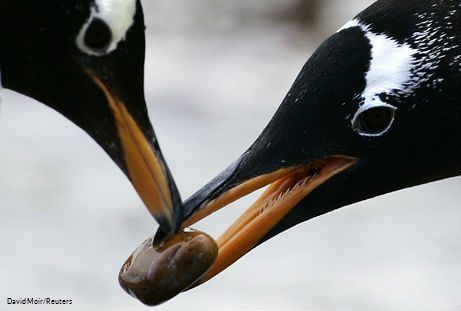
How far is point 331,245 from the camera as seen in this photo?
4816 millimetres

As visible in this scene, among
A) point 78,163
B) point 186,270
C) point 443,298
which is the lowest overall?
point 443,298

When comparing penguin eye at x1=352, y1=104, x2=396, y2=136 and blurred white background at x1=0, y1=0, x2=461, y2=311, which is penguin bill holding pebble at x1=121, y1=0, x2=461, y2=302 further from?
blurred white background at x1=0, y1=0, x2=461, y2=311

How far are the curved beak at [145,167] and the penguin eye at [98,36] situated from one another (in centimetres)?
7

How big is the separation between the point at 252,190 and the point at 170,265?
0.21 m

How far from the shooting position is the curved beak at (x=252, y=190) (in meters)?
2.76

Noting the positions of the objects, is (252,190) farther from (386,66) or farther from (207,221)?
(207,221)

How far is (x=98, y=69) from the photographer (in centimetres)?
271

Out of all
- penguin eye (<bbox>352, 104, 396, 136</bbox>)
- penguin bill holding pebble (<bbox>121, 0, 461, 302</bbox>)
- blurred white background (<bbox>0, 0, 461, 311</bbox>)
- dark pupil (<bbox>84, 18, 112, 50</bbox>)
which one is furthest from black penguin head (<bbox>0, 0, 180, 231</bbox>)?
blurred white background (<bbox>0, 0, 461, 311</bbox>)

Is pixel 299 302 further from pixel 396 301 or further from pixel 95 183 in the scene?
Answer: pixel 95 183

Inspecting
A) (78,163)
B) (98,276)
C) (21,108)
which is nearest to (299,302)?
(98,276)

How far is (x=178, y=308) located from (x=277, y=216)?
1.76m

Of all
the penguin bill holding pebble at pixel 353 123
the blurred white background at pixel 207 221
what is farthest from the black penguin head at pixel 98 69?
the blurred white background at pixel 207 221

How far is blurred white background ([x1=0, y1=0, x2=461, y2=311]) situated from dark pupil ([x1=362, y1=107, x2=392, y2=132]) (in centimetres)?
174

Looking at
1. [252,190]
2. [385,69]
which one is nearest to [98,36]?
[252,190]
